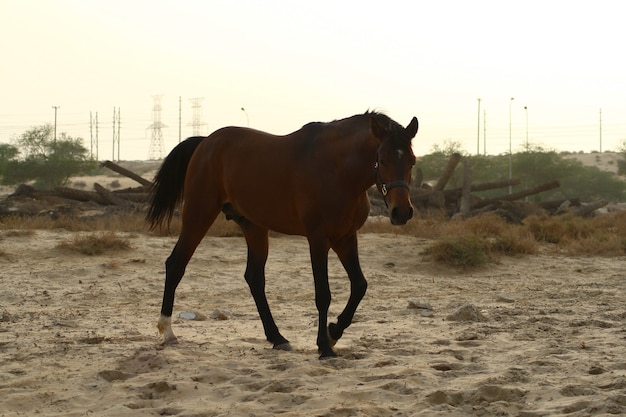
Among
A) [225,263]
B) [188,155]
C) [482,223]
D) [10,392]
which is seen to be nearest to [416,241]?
[482,223]

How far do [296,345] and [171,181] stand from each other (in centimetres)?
220

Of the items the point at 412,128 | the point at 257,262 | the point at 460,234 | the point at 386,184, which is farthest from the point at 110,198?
the point at 386,184

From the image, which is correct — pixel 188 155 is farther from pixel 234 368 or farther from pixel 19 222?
pixel 19 222

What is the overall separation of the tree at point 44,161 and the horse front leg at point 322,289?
4540cm

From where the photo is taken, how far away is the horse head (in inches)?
239

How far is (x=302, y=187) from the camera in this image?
6.69m

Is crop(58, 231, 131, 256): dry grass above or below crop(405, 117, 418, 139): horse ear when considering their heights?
below

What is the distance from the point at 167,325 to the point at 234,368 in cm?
133

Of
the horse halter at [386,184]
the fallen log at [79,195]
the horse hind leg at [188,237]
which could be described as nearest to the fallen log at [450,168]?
the fallen log at [79,195]

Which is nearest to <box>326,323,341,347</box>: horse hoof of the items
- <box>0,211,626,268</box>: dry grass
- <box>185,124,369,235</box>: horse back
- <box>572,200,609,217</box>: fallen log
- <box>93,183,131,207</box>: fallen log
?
<box>185,124,369,235</box>: horse back

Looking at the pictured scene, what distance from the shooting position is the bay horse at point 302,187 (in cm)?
633

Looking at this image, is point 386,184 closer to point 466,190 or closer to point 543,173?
point 466,190

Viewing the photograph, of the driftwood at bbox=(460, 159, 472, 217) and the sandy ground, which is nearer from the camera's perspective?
the sandy ground

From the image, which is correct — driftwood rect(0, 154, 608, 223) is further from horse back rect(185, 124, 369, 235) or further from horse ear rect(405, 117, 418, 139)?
horse ear rect(405, 117, 418, 139)
